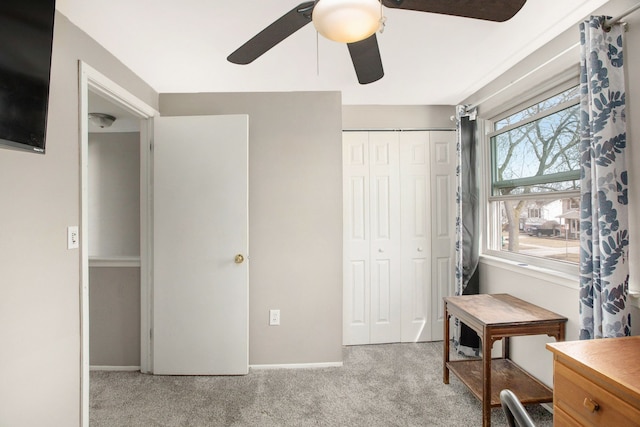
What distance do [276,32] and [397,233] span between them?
2125 millimetres

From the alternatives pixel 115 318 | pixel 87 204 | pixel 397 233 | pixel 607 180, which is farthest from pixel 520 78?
pixel 115 318

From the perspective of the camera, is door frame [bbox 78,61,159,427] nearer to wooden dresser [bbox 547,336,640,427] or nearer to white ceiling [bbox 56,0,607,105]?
white ceiling [bbox 56,0,607,105]

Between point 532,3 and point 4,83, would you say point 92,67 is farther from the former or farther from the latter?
point 532,3

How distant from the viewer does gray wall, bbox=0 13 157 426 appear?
1.21 metres

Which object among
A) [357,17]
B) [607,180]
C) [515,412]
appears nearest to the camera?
[515,412]

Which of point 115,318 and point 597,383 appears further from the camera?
point 115,318

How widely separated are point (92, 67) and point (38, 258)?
42.5 inches

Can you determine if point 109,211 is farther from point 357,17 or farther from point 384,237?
point 357,17

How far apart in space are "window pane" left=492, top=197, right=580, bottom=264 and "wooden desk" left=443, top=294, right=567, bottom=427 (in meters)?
0.39

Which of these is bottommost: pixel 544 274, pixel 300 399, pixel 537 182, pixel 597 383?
pixel 300 399

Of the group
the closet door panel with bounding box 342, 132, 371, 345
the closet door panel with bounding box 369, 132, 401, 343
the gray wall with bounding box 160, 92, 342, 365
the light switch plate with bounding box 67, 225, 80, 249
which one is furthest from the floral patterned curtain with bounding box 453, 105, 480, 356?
the light switch plate with bounding box 67, 225, 80, 249

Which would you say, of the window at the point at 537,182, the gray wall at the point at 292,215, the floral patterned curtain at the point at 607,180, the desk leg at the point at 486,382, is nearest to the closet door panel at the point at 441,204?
the window at the point at 537,182

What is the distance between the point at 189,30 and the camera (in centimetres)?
161

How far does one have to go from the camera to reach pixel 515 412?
696mm
